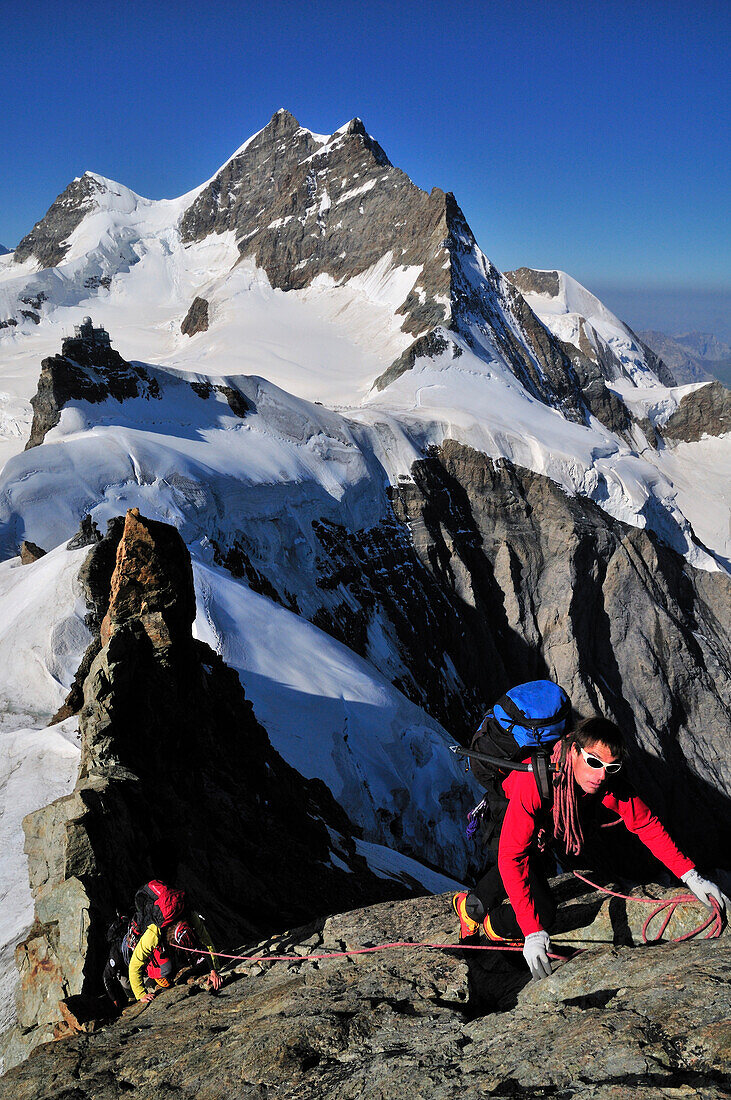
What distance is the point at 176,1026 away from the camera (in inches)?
223

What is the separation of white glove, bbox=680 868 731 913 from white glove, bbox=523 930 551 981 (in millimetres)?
1034

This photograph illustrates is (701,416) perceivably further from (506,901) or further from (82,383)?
(506,901)

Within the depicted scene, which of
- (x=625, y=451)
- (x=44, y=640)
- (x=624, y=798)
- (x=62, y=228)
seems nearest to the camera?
(x=624, y=798)

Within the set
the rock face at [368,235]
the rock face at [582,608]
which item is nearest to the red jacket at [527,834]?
the rock face at [582,608]

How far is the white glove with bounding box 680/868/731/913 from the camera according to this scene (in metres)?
4.99

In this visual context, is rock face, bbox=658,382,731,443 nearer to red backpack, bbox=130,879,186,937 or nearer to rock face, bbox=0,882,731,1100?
rock face, bbox=0,882,731,1100

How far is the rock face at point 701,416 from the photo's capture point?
100 m

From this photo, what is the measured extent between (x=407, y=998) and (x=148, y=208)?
14059cm

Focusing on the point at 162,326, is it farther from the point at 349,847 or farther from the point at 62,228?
the point at 349,847

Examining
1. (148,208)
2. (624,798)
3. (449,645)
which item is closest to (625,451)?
(449,645)

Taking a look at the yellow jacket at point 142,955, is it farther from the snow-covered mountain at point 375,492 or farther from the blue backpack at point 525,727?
the snow-covered mountain at point 375,492

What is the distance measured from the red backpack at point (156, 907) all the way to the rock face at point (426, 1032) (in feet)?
1.99

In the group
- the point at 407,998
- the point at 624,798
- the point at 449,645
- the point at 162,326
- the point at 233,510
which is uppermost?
the point at 162,326

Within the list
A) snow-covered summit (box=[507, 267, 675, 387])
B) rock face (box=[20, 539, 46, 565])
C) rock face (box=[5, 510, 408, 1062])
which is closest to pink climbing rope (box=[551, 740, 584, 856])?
rock face (box=[5, 510, 408, 1062])
